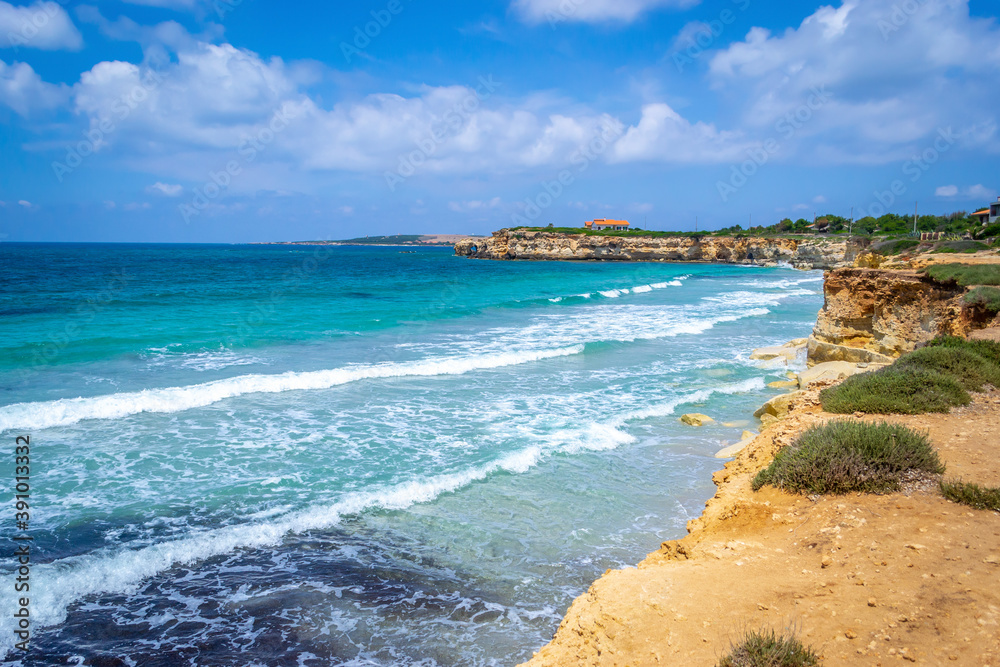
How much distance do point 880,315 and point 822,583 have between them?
12464mm

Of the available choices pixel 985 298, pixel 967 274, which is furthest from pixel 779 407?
pixel 967 274

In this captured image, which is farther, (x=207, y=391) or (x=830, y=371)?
(x=207, y=391)

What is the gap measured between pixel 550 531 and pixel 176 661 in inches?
164

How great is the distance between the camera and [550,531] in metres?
7.05

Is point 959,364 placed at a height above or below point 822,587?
above

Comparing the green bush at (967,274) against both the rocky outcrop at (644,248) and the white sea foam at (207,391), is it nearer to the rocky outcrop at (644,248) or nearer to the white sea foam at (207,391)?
the white sea foam at (207,391)

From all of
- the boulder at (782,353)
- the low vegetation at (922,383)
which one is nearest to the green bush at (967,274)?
the low vegetation at (922,383)

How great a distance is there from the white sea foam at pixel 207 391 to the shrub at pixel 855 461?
1088 centimetres

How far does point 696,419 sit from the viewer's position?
11258 mm

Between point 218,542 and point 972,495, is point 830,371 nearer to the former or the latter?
point 972,495

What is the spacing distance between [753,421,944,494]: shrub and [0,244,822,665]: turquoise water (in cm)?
168

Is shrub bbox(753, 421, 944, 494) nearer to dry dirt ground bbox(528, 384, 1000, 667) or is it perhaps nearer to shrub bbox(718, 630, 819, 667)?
dry dirt ground bbox(528, 384, 1000, 667)

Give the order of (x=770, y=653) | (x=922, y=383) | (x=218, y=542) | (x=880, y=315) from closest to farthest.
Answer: (x=770, y=653) → (x=218, y=542) → (x=922, y=383) → (x=880, y=315)

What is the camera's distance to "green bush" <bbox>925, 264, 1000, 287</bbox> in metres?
12.2
